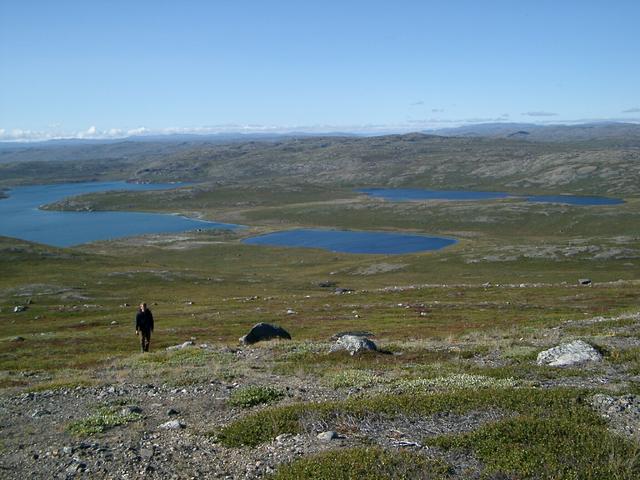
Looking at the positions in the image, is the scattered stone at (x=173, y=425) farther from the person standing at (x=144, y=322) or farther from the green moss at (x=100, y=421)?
the person standing at (x=144, y=322)

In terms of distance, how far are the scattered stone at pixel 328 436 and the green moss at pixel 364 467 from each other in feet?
3.86

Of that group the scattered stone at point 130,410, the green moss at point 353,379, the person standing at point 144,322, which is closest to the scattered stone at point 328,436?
the green moss at point 353,379

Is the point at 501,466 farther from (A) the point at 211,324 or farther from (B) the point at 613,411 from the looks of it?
(A) the point at 211,324

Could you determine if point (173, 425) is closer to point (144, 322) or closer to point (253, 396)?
point (253, 396)

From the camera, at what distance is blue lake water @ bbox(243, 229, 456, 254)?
165 metres

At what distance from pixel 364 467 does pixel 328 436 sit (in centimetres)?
237

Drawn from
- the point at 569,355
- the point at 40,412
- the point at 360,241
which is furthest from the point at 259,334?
the point at 360,241

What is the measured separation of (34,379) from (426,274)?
93.0 m

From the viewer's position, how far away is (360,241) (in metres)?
182

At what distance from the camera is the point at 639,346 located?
81.5 feet

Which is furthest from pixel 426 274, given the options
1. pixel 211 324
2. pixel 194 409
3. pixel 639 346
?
pixel 194 409

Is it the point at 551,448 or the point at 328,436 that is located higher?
the point at 551,448

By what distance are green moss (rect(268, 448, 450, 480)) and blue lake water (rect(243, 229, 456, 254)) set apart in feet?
478

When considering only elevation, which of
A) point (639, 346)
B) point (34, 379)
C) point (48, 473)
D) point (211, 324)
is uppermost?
point (48, 473)
